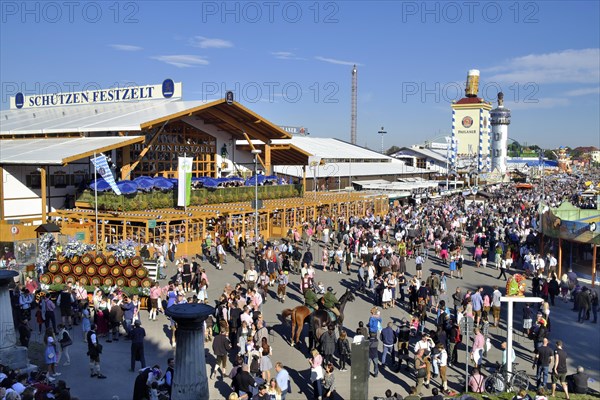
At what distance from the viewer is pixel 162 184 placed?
28.1 m

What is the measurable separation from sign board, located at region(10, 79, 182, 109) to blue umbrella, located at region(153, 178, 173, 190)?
42.6 feet

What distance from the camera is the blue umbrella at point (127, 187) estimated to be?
26109mm

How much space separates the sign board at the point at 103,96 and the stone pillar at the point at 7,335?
2953 centimetres

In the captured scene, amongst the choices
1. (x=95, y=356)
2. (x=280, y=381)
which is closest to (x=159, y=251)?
(x=95, y=356)

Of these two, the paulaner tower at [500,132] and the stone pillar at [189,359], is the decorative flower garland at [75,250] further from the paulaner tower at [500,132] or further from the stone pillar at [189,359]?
the paulaner tower at [500,132]

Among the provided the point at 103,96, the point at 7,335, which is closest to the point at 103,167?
the point at 7,335

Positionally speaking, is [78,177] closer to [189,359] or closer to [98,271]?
[98,271]

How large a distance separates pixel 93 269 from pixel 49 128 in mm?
17736

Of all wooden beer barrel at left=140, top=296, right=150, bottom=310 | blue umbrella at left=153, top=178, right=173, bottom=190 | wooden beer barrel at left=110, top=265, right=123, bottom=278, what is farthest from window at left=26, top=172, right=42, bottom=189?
wooden beer barrel at left=140, top=296, right=150, bottom=310

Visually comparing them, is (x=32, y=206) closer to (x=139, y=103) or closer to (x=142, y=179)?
(x=142, y=179)

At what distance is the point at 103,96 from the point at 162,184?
18338 millimetres

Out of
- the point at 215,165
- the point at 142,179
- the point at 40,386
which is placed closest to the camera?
the point at 40,386

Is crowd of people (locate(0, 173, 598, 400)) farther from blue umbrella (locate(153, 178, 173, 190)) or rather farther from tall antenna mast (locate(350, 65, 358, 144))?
tall antenna mast (locate(350, 65, 358, 144))

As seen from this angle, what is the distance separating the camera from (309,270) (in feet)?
61.8
